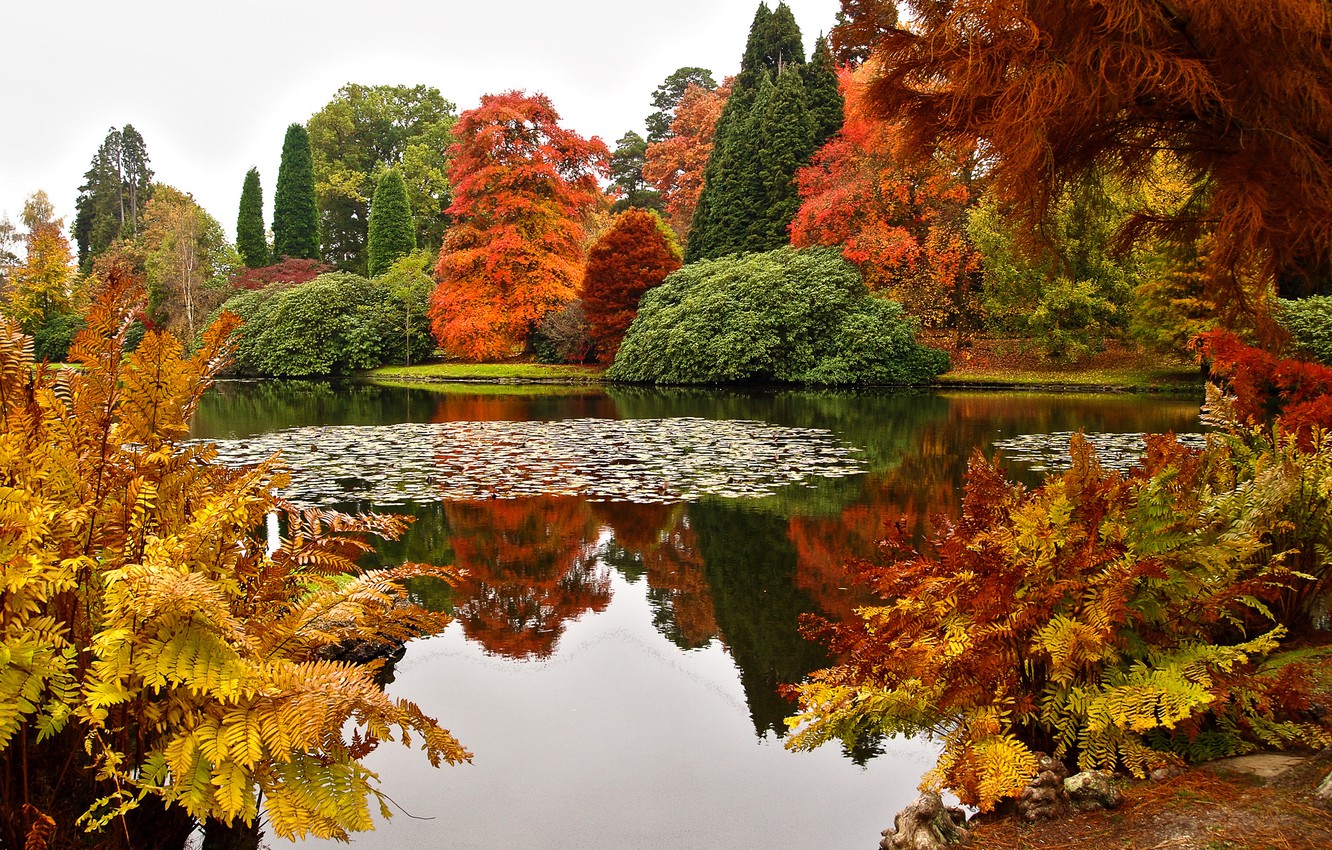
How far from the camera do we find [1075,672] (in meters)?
2.90

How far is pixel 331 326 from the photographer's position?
3291 centimetres

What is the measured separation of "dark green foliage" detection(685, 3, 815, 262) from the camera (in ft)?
89.9

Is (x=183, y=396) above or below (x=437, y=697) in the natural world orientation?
above

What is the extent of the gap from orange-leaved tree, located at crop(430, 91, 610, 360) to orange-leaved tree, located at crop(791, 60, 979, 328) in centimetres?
848

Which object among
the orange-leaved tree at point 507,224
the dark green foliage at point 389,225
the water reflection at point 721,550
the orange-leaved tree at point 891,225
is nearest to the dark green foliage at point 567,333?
the orange-leaved tree at point 507,224

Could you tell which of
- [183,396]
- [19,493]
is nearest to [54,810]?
[19,493]

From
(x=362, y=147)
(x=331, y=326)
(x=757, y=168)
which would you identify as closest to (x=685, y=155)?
(x=757, y=168)

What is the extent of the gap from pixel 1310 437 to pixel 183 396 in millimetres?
4703

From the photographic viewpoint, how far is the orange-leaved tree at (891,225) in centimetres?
2452

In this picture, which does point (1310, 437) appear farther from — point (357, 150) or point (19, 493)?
point (357, 150)

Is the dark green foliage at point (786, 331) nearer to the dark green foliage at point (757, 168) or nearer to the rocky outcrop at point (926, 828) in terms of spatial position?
the dark green foliage at point (757, 168)

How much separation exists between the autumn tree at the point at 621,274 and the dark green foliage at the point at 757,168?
1899mm

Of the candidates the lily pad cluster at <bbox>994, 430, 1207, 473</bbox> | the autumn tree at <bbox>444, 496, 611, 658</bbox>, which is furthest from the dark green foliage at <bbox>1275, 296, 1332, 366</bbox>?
the autumn tree at <bbox>444, 496, 611, 658</bbox>

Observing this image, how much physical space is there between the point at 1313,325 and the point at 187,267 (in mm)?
34938
